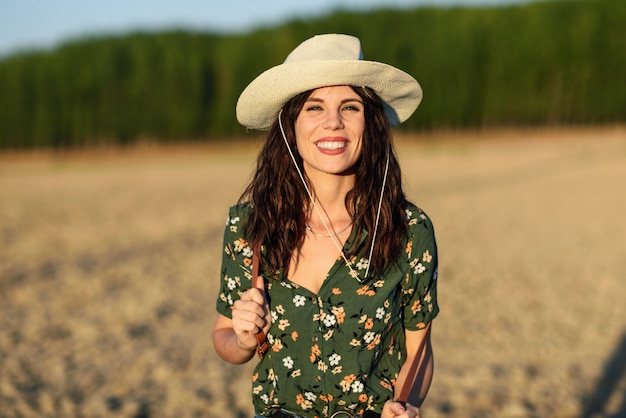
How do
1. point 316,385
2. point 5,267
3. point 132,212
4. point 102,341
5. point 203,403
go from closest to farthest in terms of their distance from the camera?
point 316,385
point 203,403
point 102,341
point 5,267
point 132,212

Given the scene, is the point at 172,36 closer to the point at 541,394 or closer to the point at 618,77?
the point at 618,77

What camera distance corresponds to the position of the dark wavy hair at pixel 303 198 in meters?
2.03

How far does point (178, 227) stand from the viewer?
545 inches

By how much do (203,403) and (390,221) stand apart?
3527 mm

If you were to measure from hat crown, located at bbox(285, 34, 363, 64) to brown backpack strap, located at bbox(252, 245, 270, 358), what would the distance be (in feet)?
1.74

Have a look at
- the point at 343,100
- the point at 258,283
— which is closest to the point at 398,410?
the point at 258,283

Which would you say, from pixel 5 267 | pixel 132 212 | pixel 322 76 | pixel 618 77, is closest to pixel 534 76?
pixel 618 77

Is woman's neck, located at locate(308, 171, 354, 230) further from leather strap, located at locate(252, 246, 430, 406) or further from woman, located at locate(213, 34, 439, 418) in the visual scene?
leather strap, located at locate(252, 246, 430, 406)

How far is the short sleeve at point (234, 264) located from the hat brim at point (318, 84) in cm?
31

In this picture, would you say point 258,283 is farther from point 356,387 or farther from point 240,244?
point 356,387

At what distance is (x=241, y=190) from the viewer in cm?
841

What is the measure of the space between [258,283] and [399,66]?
38.1 meters

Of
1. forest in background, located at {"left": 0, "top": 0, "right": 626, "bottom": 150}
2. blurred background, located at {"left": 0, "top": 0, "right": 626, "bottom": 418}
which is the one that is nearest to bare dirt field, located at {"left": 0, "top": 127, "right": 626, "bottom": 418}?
blurred background, located at {"left": 0, "top": 0, "right": 626, "bottom": 418}

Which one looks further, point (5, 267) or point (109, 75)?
point (109, 75)
